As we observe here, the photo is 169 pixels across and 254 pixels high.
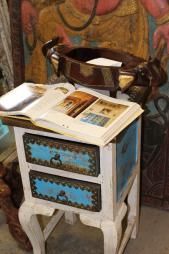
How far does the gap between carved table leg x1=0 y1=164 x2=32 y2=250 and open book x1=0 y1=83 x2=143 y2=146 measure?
43 centimetres

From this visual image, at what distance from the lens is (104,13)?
163 centimetres

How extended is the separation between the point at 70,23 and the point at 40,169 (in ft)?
2.26

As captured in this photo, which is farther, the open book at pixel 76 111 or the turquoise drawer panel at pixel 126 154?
the turquoise drawer panel at pixel 126 154

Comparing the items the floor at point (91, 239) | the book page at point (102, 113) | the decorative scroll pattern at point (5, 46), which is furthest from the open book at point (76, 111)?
the floor at point (91, 239)

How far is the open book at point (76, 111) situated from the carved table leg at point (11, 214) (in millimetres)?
426

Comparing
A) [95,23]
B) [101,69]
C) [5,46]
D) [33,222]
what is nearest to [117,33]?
[95,23]

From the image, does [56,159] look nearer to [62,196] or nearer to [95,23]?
[62,196]

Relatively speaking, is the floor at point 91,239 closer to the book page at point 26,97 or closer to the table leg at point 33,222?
the table leg at point 33,222

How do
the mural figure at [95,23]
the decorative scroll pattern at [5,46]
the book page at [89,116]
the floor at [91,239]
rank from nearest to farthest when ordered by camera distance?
the book page at [89,116]
the mural figure at [95,23]
the floor at [91,239]
the decorative scroll pattern at [5,46]

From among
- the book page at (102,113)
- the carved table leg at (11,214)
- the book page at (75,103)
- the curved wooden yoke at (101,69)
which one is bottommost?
the carved table leg at (11,214)

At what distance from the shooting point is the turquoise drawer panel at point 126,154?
133cm

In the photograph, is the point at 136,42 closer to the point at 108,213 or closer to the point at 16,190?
the point at 108,213

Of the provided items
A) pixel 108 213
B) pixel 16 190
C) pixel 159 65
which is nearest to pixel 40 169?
pixel 108 213

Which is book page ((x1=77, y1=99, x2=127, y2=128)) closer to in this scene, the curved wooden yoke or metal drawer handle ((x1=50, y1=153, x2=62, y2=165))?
the curved wooden yoke
